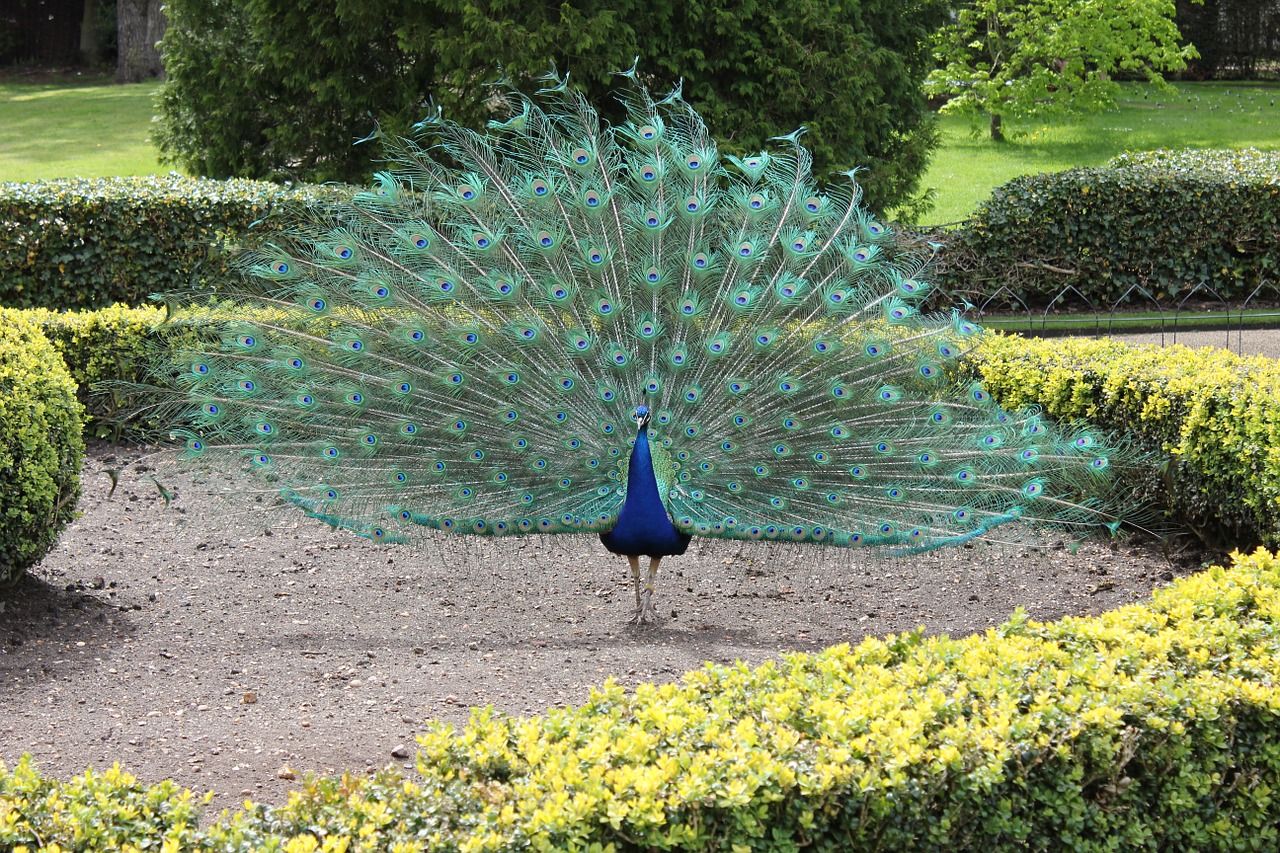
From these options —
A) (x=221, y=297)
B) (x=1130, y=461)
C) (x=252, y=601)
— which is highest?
(x=221, y=297)

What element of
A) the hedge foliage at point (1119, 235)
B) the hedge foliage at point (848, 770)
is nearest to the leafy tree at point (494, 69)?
the hedge foliage at point (1119, 235)

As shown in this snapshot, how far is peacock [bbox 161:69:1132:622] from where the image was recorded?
19.7 ft

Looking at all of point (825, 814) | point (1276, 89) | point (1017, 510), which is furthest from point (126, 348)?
point (1276, 89)

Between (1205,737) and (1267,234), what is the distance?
1225 cm

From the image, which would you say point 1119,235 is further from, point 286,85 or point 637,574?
point 637,574

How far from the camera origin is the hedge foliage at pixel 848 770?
3.04 metres

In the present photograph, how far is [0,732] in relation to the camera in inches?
193

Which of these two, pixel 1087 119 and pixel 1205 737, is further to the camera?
pixel 1087 119

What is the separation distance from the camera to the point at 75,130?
2578 centimetres

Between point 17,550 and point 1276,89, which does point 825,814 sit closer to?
point 17,550

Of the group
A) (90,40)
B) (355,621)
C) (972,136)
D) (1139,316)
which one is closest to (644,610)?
(355,621)

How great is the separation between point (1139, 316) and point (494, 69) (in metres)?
7.19

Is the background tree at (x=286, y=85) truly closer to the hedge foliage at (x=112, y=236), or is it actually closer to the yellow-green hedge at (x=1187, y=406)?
the hedge foliage at (x=112, y=236)

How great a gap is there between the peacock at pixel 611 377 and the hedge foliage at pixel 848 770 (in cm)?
197
